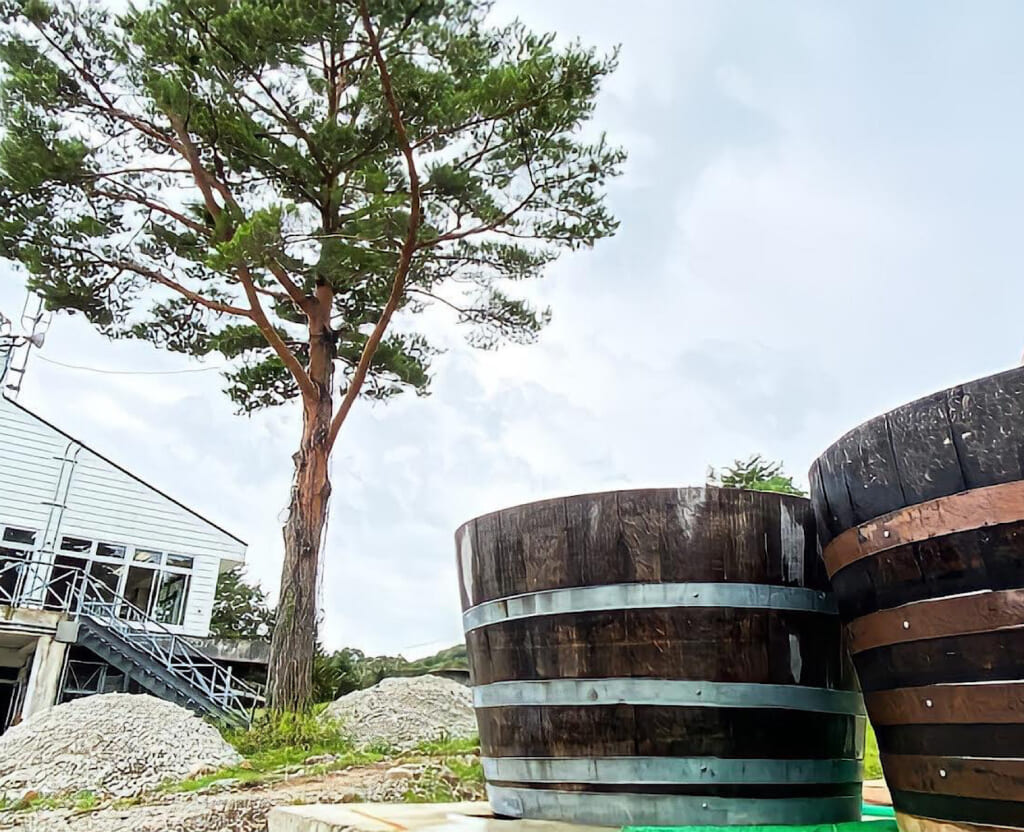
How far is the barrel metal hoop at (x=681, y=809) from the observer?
46.3 inches

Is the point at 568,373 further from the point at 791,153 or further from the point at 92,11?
the point at 92,11

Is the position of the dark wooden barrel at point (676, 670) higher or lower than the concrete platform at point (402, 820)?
higher

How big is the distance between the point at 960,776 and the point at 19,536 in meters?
15.3

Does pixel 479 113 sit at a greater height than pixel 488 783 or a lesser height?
greater

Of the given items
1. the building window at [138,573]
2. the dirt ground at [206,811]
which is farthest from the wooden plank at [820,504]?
the building window at [138,573]

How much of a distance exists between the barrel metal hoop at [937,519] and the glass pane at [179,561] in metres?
15.0

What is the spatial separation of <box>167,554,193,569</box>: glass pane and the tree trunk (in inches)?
281

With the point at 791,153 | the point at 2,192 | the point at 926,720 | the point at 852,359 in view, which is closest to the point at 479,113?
the point at 791,153

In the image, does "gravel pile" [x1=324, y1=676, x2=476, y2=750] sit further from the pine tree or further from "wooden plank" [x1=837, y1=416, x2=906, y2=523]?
"wooden plank" [x1=837, y1=416, x2=906, y2=523]

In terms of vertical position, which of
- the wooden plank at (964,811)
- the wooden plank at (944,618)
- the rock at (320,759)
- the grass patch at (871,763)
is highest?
the wooden plank at (944,618)

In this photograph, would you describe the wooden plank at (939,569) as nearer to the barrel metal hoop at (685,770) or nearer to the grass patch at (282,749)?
the barrel metal hoop at (685,770)

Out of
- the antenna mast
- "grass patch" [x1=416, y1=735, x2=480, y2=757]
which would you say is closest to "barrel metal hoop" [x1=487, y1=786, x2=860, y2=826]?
"grass patch" [x1=416, y1=735, x2=480, y2=757]

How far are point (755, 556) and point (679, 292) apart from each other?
710cm

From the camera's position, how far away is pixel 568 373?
10305mm
